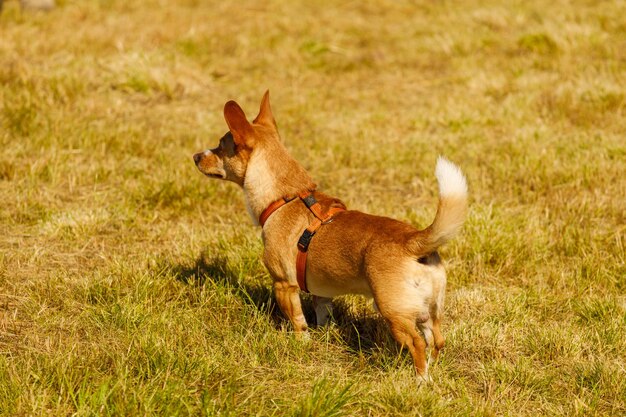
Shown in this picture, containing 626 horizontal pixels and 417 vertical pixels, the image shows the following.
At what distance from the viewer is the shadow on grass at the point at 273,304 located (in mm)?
4262

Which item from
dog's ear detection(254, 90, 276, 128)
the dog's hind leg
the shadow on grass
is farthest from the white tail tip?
dog's ear detection(254, 90, 276, 128)

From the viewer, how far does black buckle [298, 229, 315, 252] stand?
4.00 metres

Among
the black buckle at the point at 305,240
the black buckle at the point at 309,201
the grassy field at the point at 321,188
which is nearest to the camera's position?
the grassy field at the point at 321,188

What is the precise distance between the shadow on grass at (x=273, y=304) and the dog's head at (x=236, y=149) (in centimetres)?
69

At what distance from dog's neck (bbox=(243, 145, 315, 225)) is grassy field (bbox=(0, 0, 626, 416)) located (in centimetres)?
62

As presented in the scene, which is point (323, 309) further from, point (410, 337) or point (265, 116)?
point (265, 116)

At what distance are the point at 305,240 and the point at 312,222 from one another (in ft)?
0.45

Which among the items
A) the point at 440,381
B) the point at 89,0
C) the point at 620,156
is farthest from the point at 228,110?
the point at 89,0

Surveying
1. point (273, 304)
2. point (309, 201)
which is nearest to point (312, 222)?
point (309, 201)

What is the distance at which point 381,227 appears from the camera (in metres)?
3.76

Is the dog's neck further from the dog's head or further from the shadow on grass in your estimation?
the shadow on grass

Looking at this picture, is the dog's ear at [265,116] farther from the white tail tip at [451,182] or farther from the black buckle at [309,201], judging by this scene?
the white tail tip at [451,182]

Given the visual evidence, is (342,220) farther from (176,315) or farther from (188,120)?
(188,120)

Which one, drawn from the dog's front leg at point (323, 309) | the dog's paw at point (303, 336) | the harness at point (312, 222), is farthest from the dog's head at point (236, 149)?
the dog's paw at point (303, 336)
